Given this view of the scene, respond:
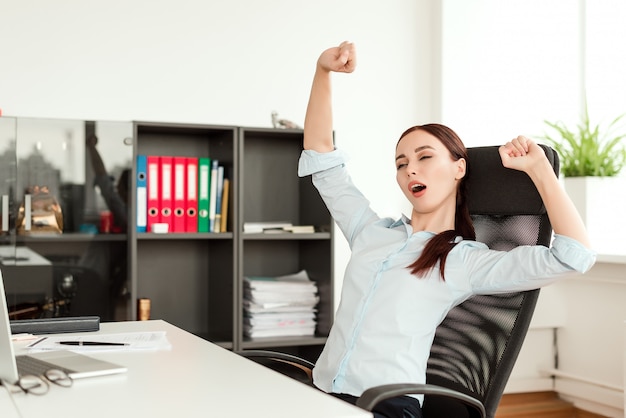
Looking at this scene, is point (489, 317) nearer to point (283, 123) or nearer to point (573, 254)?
point (573, 254)

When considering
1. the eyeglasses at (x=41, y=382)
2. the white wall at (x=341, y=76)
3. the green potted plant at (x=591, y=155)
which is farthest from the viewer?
the green potted plant at (x=591, y=155)

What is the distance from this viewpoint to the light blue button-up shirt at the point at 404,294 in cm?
187

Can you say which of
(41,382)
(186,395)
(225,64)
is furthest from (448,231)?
(225,64)

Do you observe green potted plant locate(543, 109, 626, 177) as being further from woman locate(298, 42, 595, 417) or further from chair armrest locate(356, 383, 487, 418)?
chair armrest locate(356, 383, 487, 418)

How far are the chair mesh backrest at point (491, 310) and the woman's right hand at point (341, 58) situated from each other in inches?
16.1

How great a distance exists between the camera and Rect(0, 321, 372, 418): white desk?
1185 millimetres

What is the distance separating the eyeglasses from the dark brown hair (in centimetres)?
92

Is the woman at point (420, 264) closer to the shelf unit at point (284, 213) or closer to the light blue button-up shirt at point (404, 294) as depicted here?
the light blue button-up shirt at point (404, 294)

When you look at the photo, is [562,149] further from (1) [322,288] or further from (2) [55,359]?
(2) [55,359]

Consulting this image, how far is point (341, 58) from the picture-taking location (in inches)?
84.4

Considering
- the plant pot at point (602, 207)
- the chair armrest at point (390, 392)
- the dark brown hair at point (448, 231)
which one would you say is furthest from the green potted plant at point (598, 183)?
the chair armrest at point (390, 392)

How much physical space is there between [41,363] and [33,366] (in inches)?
0.9

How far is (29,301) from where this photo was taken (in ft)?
10.2

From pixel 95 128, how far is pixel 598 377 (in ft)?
8.52
